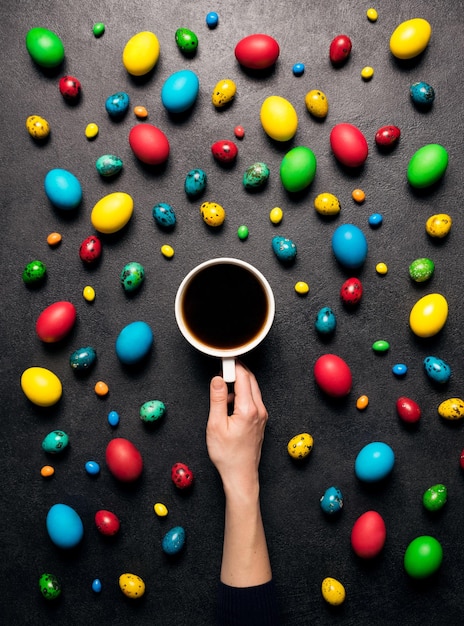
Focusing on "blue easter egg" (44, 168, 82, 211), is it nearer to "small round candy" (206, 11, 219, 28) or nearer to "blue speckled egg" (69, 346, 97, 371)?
"blue speckled egg" (69, 346, 97, 371)

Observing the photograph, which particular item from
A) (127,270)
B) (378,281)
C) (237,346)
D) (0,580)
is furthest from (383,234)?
(0,580)

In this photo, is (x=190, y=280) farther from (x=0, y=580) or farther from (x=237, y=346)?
(x=0, y=580)

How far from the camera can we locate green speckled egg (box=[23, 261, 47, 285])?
1149mm

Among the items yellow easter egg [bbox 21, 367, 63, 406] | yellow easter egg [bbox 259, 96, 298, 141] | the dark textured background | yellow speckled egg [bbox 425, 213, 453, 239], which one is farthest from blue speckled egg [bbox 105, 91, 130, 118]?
yellow speckled egg [bbox 425, 213, 453, 239]

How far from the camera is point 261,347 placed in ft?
3.79

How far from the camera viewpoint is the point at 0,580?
117 centimetres

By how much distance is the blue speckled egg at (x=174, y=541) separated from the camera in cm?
113

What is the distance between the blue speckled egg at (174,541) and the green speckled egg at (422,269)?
2.12 ft

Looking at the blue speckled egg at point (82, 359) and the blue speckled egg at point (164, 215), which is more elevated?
the blue speckled egg at point (164, 215)

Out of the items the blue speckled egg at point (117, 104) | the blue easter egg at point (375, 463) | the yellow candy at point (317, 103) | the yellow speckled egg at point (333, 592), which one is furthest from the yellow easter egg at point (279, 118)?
the yellow speckled egg at point (333, 592)

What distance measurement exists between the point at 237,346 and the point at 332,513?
0.38 m

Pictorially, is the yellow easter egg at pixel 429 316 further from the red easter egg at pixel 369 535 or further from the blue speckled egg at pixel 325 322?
the red easter egg at pixel 369 535

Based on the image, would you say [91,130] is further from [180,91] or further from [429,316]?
[429,316]

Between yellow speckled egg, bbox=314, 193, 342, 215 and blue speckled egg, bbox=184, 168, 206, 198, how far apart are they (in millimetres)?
216
